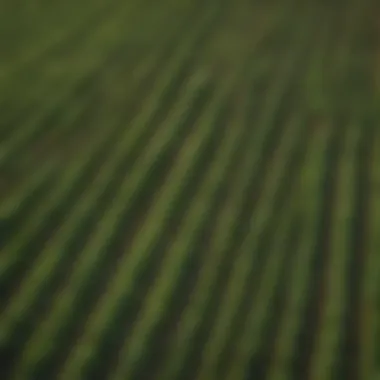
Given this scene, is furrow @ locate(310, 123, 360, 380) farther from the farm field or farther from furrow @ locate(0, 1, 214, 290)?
furrow @ locate(0, 1, 214, 290)

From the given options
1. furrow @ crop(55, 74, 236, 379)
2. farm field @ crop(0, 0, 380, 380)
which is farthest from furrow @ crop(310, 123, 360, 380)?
furrow @ crop(55, 74, 236, 379)

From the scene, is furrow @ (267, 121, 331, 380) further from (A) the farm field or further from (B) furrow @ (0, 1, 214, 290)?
(B) furrow @ (0, 1, 214, 290)

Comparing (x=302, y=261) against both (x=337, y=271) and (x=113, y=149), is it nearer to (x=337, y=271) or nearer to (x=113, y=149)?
(x=337, y=271)

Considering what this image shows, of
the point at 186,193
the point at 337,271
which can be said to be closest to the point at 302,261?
the point at 337,271

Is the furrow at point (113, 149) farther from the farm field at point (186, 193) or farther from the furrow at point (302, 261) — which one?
the furrow at point (302, 261)

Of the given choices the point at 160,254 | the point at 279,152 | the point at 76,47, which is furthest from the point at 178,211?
the point at 76,47

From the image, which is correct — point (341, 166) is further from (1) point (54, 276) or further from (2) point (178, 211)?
(1) point (54, 276)

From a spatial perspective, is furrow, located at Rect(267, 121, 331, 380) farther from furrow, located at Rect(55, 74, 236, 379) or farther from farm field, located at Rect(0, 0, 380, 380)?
furrow, located at Rect(55, 74, 236, 379)

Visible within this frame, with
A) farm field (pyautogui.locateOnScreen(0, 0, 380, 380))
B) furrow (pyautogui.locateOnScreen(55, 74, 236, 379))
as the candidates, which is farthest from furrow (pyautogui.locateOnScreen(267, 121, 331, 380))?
furrow (pyautogui.locateOnScreen(55, 74, 236, 379))
